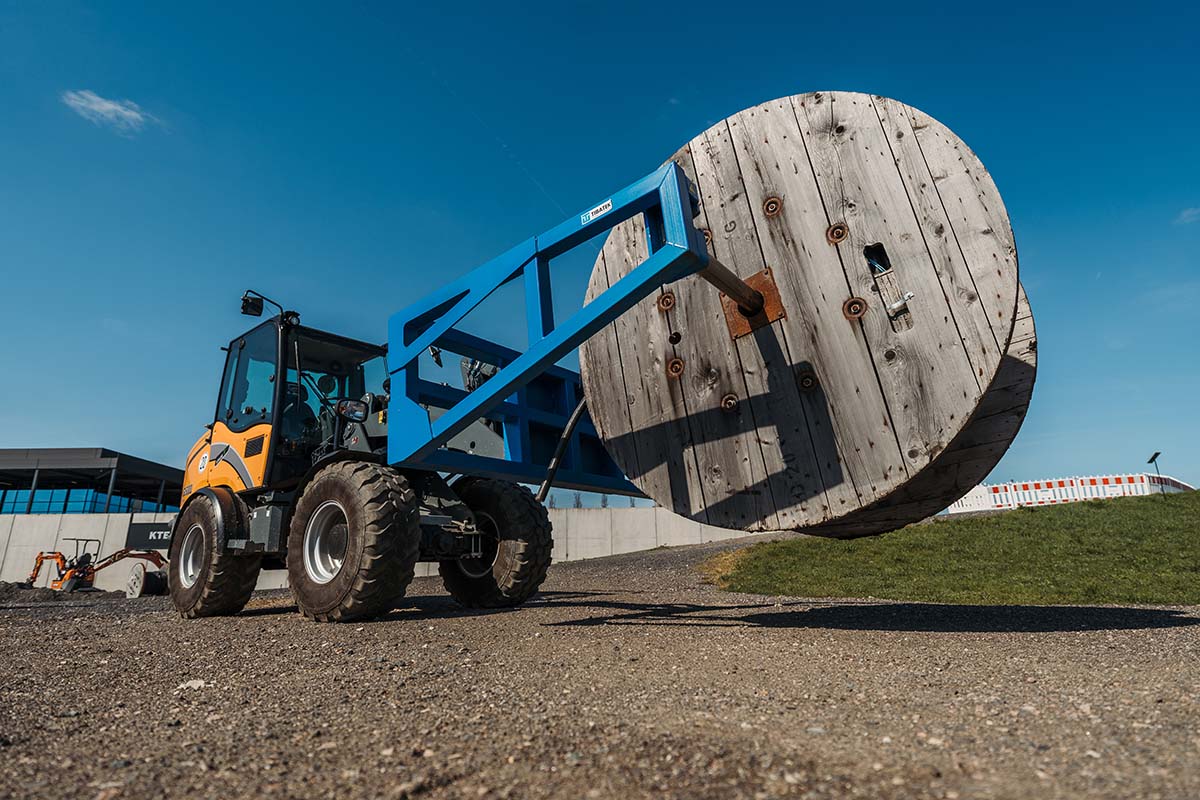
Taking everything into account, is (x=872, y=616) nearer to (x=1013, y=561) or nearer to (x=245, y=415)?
(x=245, y=415)

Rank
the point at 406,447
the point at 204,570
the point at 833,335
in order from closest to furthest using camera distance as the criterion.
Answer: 1. the point at 833,335
2. the point at 406,447
3. the point at 204,570

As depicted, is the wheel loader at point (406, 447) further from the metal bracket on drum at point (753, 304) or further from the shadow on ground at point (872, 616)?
the shadow on ground at point (872, 616)

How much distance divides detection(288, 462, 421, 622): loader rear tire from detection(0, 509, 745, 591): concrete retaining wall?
37.3ft

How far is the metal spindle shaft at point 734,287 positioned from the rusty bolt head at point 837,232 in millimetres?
458

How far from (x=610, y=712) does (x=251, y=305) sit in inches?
217

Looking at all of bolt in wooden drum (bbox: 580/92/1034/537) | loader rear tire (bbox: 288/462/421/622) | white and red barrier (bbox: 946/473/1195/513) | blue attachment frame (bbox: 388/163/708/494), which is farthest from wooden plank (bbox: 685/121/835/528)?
white and red barrier (bbox: 946/473/1195/513)

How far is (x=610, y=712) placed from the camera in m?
2.14

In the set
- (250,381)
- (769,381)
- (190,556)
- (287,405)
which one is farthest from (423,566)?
(769,381)

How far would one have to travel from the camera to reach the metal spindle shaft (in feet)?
10.9

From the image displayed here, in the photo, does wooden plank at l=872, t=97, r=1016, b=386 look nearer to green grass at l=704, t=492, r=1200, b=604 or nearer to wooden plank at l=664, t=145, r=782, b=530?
wooden plank at l=664, t=145, r=782, b=530

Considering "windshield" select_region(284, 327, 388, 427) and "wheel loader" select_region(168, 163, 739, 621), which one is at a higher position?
"windshield" select_region(284, 327, 388, 427)

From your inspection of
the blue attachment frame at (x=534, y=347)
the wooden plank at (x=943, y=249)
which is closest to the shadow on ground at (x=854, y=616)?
the blue attachment frame at (x=534, y=347)

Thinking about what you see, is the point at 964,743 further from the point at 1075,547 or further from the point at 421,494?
the point at 1075,547

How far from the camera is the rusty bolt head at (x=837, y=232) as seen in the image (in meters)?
3.39
